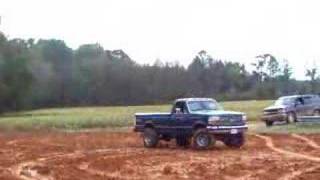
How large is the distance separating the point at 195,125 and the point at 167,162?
6417 mm

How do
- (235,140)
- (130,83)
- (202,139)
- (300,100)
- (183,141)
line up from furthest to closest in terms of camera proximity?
(130,83), (300,100), (183,141), (235,140), (202,139)

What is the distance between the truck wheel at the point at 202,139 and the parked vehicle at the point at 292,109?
17.8 metres

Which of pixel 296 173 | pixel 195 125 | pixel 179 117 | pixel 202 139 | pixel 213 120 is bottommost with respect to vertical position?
pixel 296 173

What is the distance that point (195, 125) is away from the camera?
2794cm

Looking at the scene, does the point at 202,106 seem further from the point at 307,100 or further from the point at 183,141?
the point at 307,100

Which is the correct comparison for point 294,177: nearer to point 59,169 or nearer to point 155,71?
point 59,169

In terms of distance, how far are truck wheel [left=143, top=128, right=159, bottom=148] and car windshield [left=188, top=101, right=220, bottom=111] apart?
85.6 inches

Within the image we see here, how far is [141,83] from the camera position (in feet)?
369

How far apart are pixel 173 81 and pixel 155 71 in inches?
131

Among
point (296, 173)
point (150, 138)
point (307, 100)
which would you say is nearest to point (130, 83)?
point (307, 100)

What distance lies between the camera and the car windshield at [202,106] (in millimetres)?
28656

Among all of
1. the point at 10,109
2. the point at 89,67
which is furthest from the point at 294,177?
the point at 89,67

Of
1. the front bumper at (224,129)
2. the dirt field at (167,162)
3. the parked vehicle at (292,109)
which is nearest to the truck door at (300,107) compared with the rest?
the parked vehicle at (292,109)

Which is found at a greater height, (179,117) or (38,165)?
(179,117)
